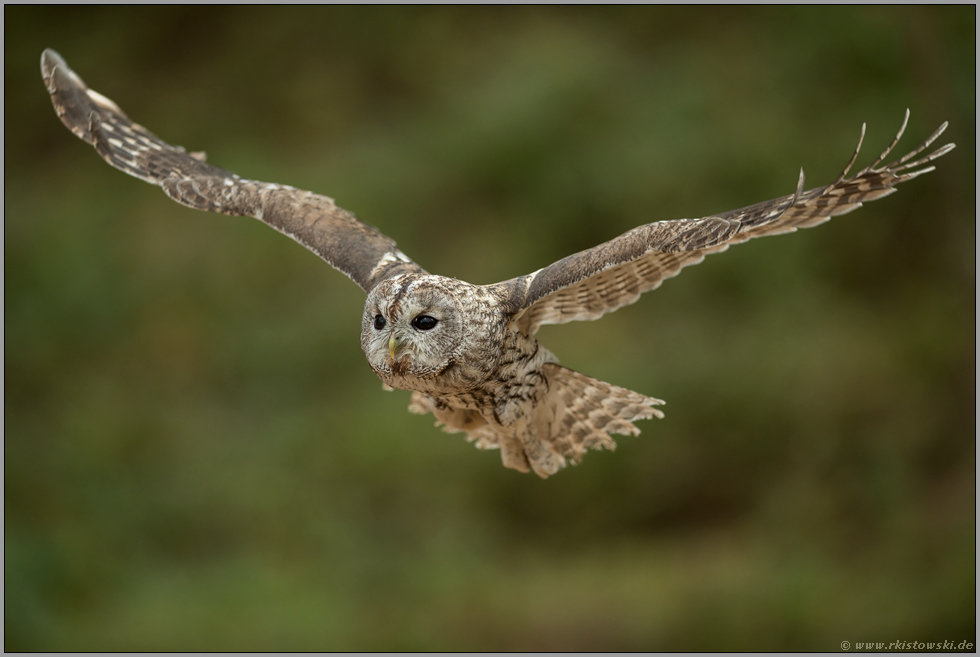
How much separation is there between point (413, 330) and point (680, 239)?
0.83 m

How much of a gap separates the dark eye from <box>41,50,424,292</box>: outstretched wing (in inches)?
13.9

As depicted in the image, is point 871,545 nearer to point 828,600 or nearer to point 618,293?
point 828,600

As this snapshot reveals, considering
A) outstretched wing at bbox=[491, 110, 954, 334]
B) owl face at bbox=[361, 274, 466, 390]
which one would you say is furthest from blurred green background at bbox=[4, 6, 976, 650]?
owl face at bbox=[361, 274, 466, 390]

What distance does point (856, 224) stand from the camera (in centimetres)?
742

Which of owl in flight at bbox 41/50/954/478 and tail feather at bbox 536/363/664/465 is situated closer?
owl in flight at bbox 41/50/954/478

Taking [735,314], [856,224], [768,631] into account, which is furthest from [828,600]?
[856,224]

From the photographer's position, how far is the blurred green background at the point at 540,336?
19.7 feet

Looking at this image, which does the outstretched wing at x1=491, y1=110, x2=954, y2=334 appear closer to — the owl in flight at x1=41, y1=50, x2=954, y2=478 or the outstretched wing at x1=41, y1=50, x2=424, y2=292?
the owl in flight at x1=41, y1=50, x2=954, y2=478

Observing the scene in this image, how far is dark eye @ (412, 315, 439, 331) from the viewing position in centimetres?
256

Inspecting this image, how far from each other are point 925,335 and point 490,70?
4.60 m

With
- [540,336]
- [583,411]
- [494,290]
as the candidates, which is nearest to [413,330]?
[494,290]

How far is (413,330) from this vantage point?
2551mm

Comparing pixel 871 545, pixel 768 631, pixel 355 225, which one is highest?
pixel 355 225

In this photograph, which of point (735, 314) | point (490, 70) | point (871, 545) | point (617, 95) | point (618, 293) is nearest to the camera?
point (618, 293)
